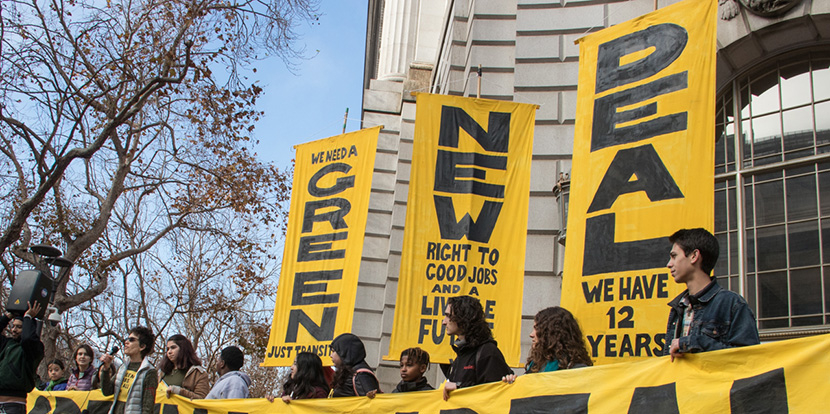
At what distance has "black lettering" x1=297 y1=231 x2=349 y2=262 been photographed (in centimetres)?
1241

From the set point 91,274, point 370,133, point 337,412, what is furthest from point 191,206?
point 337,412

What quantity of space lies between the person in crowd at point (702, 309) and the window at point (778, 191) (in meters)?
5.37

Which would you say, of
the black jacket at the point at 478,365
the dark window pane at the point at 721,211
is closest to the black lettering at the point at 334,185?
the dark window pane at the point at 721,211

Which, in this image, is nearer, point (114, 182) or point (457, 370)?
point (457, 370)

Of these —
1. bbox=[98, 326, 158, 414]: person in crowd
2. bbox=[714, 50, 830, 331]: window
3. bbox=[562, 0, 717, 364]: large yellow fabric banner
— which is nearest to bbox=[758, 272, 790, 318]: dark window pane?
bbox=[714, 50, 830, 331]: window

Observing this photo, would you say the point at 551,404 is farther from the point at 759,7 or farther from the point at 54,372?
the point at 54,372

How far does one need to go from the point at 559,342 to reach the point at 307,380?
3108 mm

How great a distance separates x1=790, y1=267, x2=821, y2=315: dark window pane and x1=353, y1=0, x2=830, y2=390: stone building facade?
0.04 feet

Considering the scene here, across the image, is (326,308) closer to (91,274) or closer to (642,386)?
(642,386)

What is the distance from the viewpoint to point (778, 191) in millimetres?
10922

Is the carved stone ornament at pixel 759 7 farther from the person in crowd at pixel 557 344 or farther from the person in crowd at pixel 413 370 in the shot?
the person in crowd at pixel 413 370

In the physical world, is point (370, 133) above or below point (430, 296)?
above

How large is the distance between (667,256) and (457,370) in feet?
8.05

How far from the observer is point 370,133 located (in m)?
12.7
